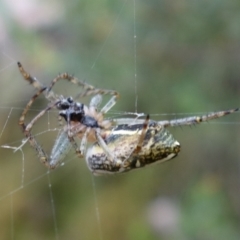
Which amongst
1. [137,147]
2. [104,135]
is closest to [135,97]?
[104,135]

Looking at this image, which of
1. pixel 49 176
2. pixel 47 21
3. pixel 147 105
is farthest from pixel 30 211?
pixel 47 21

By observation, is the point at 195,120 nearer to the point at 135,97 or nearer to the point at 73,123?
the point at 73,123

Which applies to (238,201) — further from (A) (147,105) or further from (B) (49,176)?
(B) (49,176)

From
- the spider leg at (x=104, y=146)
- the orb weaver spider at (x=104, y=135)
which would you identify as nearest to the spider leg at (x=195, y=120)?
the orb weaver spider at (x=104, y=135)

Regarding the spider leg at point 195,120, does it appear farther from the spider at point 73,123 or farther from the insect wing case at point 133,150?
the spider at point 73,123

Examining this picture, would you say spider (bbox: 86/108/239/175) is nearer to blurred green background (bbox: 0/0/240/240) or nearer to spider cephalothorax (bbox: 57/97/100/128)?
spider cephalothorax (bbox: 57/97/100/128)

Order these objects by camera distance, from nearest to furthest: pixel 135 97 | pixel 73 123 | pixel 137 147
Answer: pixel 137 147 < pixel 73 123 < pixel 135 97
